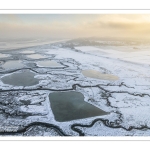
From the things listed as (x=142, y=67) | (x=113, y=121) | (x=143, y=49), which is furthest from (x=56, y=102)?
(x=143, y=49)

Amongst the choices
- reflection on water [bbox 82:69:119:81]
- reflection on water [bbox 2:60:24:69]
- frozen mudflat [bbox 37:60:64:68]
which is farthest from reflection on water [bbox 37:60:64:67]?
reflection on water [bbox 82:69:119:81]

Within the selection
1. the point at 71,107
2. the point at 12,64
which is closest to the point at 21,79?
the point at 12,64

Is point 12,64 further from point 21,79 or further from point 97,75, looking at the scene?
point 97,75

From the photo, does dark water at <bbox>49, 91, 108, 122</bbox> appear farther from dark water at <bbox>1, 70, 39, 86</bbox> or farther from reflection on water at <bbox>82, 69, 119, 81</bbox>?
reflection on water at <bbox>82, 69, 119, 81</bbox>

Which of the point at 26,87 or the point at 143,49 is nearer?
the point at 26,87
